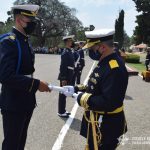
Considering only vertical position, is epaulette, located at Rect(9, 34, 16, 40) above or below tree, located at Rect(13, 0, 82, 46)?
below

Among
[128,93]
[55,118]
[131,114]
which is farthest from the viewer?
[128,93]

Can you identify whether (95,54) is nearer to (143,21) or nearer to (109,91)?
(109,91)

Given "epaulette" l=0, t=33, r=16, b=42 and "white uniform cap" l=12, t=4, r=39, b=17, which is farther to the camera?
"white uniform cap" l=12, t=4, r=39, b=17

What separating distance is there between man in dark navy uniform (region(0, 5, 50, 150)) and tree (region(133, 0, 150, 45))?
54183mm

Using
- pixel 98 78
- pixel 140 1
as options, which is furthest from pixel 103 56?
pixel 140 1

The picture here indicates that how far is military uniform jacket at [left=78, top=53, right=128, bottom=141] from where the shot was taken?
385cm

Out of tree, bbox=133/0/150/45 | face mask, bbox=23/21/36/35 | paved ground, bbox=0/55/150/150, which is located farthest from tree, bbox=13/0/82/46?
face mask, bbox=23/21/36/35

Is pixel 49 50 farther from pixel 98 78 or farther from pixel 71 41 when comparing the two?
pixel 98 78

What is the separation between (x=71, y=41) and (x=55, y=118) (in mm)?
1789

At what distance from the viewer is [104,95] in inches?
152

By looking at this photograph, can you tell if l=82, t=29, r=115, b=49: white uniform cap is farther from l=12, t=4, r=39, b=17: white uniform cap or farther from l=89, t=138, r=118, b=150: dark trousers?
l=89, t=138, r=118, b=150: dark trousers

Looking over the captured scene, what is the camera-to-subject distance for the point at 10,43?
14.1ft

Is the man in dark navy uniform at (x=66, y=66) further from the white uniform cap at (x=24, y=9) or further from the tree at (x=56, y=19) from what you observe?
the tree at (x=56, y=19)

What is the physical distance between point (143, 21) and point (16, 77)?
56961 mm
